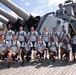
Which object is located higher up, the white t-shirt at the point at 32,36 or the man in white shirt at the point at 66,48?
the white t-shirt at the point at 32,36

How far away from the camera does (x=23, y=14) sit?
978 cm

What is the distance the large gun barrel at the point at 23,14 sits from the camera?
29.3 ft

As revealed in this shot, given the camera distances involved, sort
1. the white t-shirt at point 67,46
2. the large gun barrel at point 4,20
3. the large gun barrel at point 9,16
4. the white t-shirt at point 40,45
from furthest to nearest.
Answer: the large gun barrel at point 4,20
the large gun barrel at point 9,16
the white t-shirt at point 67,46
the white t-shirt at point 40,45

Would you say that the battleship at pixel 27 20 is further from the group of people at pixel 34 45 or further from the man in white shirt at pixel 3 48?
the man in white shirt at pixel 3 48

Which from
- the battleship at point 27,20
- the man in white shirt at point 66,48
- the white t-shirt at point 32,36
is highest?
the battleship at point 27,20

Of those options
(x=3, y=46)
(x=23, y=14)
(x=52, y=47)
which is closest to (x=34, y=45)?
(x=52, y=47)

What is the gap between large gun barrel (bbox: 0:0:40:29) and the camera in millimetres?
8929

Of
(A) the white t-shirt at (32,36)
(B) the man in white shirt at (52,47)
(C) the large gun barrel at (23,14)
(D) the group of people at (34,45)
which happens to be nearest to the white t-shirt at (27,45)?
(D) the group of people at (34,45)

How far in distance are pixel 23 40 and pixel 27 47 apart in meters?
0.51

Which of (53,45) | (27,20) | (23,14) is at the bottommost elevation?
(53,45)

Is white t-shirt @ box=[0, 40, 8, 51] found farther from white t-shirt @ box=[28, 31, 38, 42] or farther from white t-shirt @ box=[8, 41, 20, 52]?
white t-shirt @ box=[28, 31, 38, 42]

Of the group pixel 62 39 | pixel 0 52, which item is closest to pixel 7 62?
pixel 0 52

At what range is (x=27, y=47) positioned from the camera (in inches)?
293

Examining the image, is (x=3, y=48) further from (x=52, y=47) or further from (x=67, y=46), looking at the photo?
(x=67, y=46)
